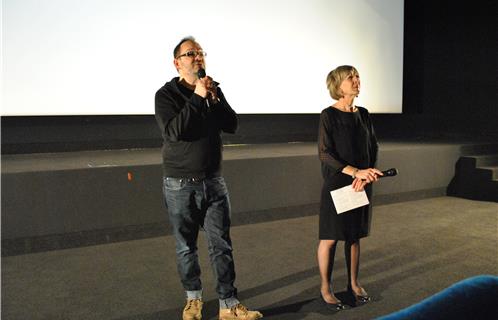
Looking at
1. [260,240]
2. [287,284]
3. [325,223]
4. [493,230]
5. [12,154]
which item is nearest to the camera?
[325,223]

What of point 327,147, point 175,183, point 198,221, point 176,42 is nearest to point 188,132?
point 175,183

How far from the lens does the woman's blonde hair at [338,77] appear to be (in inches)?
88.4

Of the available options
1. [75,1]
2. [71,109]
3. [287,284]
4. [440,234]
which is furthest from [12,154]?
[440,234]

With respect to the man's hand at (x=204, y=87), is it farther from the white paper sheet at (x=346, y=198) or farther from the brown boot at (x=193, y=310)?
the brown boot at (x=193, y=310)

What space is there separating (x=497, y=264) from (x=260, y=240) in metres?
1.50

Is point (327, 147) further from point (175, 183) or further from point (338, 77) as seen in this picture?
point (175, 183)

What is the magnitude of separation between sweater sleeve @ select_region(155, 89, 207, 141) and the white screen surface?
88.8 inches

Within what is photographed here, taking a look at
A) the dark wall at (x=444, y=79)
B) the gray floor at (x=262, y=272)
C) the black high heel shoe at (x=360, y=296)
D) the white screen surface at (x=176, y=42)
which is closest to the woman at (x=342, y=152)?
the black high heel shoe at (x=360, y=296)

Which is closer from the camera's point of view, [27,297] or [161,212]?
[27,297]

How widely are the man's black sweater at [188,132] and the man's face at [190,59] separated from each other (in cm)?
7

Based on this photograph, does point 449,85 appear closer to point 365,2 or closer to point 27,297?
point 365,2

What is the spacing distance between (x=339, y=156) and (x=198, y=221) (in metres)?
0.70

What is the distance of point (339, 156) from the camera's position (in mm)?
2271

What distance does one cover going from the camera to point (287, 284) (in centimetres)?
268
